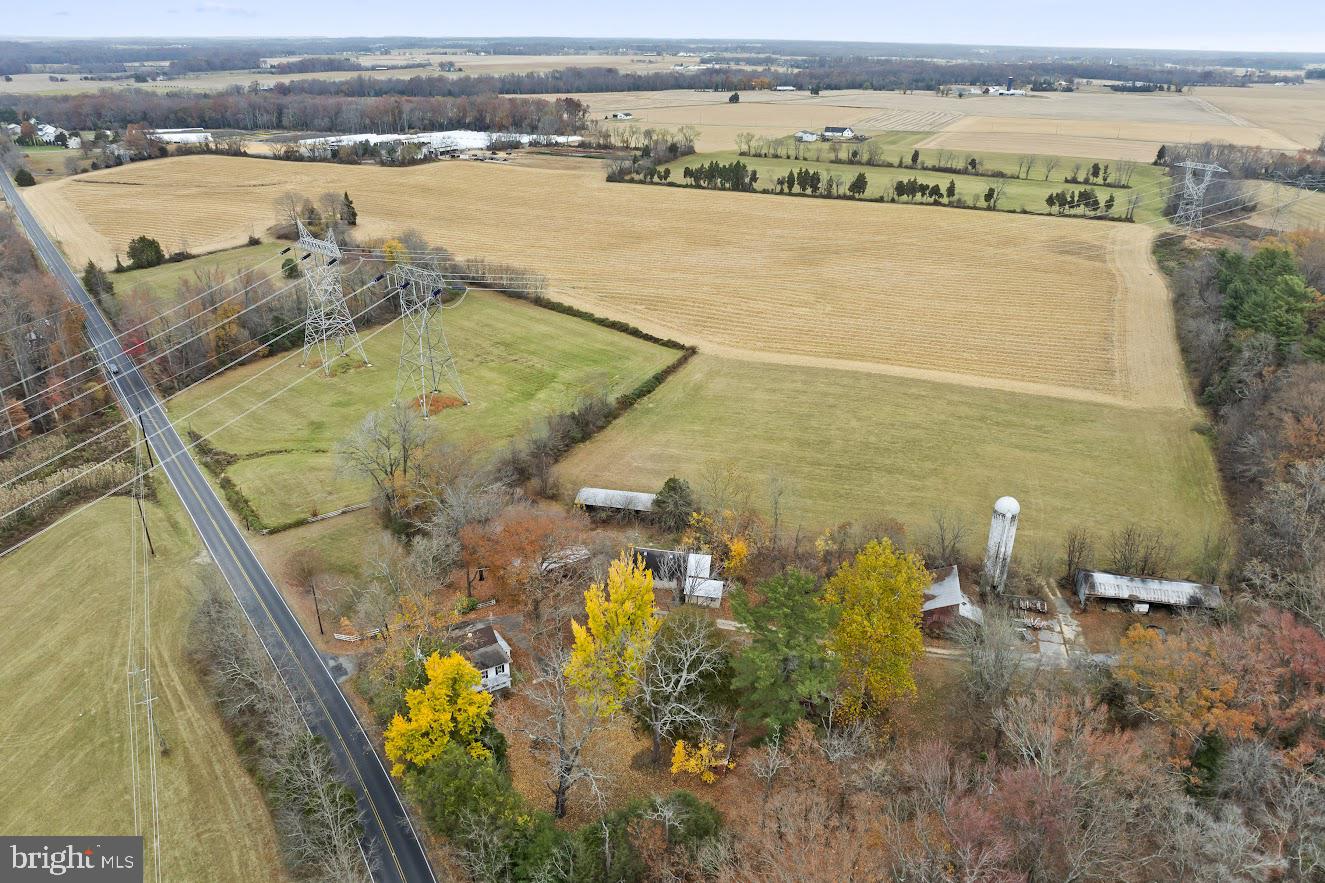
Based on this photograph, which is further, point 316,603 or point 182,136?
point 182,136

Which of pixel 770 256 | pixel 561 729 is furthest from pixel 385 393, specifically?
pixel 770 256

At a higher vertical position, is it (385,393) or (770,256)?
(770,256)

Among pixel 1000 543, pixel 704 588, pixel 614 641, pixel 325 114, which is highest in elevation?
pixel 325 114

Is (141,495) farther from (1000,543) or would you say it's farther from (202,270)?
(1000,543)

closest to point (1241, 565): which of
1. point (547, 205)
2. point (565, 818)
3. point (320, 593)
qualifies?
point (565, 818)

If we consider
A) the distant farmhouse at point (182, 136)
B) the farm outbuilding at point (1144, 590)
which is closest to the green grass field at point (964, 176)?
the farm outbuilding at point (1144, 590)

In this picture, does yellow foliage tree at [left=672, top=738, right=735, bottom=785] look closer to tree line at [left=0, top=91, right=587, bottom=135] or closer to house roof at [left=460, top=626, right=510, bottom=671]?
house roof at [left=460, top=626, right=510, bottom=671]
